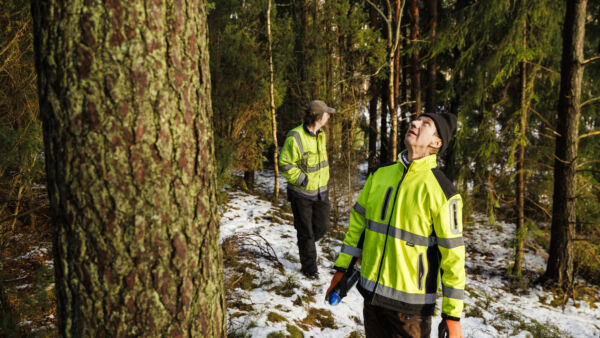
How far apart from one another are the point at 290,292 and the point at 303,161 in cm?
168

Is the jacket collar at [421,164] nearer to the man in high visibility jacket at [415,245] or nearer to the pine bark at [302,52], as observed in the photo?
the man in high visibility jacket at [415,245]

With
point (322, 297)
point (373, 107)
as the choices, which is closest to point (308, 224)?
point (322, 297)

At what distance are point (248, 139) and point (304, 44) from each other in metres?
3.11

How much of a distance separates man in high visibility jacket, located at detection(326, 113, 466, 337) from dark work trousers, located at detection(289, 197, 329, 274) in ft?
6.44

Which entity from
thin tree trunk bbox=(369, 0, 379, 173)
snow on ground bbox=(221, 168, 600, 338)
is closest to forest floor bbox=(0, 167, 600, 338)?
snow on ground bbox=(221, 168, 600, 338)

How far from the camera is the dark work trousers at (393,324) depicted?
198 cm

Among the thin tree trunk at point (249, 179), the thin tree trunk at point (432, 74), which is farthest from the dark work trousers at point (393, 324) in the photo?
the thin tree trunk at point (432, 74)

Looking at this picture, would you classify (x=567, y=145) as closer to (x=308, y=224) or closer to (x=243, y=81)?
(x=308, y=224)

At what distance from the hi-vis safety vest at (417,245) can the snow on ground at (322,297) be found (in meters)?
1.58

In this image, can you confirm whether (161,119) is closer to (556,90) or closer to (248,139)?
(248,139)

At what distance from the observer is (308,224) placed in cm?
415

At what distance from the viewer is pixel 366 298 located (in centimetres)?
213

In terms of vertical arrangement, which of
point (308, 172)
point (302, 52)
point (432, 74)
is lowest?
point (308, 172)

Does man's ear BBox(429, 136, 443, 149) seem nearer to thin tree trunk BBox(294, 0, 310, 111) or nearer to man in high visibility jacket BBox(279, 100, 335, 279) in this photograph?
man in high visibility jacket BBox(279, 100, 335, 279)
